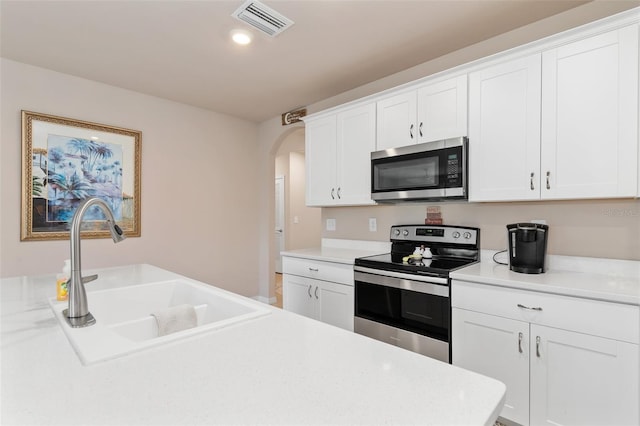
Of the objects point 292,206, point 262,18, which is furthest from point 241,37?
point 292,206

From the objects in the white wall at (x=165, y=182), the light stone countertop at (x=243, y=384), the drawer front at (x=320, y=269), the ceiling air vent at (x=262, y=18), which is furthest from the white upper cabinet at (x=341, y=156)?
the light stone countertop at (x=243, y=384)

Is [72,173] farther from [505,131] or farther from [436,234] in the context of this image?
[505,131]

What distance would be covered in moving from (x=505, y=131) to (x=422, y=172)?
0.58m

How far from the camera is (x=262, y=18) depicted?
2135mm

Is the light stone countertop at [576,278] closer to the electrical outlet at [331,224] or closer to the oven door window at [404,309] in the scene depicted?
the oven door window at [404,309]

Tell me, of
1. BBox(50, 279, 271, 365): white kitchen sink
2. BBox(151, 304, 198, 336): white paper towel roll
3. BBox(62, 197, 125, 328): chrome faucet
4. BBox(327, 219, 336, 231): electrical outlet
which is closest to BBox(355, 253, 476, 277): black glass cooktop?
BBox(327, 219, 336, 231): electrical outlet

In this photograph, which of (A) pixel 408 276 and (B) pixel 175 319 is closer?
(B) pixel 175 319

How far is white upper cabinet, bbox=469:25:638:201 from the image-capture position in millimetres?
1643

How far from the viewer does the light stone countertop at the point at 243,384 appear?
590mm

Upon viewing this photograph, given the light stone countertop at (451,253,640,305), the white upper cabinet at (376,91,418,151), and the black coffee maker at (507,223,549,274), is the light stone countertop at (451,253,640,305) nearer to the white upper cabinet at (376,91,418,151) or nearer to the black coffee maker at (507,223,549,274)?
the black coffee maker at (507,223,549,274)

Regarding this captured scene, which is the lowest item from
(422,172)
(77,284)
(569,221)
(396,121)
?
(77,284)

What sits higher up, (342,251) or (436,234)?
(436,234)

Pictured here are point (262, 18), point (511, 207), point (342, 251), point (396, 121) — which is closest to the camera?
point (262, 18)

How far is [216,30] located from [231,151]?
2.12m
